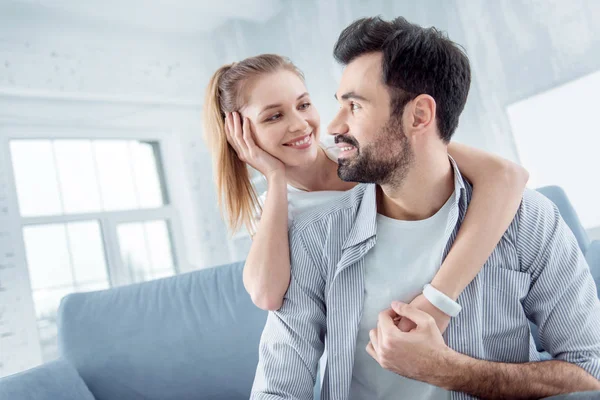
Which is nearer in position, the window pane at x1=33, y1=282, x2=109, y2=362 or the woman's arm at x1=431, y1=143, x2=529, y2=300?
the woman's arm at x1=431, y1=143, x2=529, y2=300

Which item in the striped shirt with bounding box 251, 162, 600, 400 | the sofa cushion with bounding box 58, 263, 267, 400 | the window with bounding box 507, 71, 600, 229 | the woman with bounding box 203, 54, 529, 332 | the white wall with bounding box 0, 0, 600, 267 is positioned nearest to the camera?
the striped shirt with bounding box 251, 162, 600, 400

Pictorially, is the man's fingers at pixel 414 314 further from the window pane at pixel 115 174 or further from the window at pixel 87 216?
the window pane at pixel 115 174

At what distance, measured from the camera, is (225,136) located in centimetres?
192

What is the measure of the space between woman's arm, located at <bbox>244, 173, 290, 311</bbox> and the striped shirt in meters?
0.06

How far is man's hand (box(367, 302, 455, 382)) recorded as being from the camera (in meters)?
1.12

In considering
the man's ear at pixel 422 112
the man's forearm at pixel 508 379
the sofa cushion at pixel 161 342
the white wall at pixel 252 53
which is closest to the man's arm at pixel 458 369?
the man's forearm at pixel 508 379

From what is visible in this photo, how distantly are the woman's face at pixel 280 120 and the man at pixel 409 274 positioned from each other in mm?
386

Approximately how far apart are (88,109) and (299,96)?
11.4 ft

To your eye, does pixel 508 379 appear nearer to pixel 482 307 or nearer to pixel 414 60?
pixel 482 307

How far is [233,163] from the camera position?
1.93 metres

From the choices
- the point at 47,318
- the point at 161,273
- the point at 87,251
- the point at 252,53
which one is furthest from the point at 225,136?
the point at 252,53

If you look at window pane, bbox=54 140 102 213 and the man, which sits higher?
window pane, bbox=54 140 102 213

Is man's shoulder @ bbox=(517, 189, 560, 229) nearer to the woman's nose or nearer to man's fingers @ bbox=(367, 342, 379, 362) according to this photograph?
man's fingers @ bbox=(367, 342, 379, 362)

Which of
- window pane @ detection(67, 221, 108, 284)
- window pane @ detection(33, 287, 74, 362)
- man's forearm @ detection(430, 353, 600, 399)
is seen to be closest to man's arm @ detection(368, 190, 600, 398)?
man's forearm @ detection(430, 353, 600, 399)
